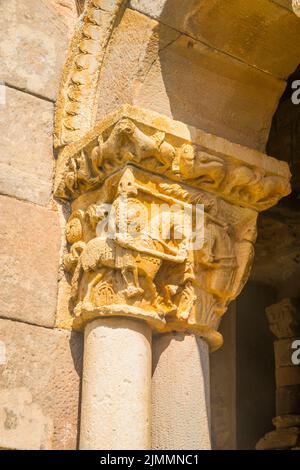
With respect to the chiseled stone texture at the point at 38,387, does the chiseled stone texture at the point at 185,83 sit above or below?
above

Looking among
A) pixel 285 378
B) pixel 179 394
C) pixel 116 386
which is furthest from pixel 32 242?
pixel 285 378

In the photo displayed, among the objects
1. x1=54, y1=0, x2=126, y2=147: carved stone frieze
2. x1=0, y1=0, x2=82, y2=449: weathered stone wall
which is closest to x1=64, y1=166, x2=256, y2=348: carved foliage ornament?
x1=0, y1=0, x2=82, y2=449: weathered stone wall

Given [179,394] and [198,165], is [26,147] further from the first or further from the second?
[179,394]

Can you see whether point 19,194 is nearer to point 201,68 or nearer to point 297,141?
point 201,68

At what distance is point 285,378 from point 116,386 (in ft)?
8.28

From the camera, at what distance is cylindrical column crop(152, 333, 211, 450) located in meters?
4.02

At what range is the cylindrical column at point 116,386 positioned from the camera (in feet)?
12.6

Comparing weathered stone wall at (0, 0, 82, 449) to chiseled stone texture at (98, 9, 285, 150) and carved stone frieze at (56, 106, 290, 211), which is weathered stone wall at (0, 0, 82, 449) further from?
chiseled stone texture at (98, 9, 285, 150)

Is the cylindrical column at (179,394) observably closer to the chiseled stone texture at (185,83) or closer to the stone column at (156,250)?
the stone column at (156,250)

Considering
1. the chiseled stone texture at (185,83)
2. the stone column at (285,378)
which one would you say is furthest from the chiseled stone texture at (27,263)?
the stone column at (285,378)

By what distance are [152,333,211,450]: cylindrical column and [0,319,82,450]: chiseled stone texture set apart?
305mm

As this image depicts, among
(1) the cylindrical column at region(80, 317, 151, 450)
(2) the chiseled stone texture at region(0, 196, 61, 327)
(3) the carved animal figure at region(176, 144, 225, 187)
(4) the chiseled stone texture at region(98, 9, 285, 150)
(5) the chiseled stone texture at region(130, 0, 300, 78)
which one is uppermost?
(5) the chiseled stone texture at region(130, 0, 300, 78)

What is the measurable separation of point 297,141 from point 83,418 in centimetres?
270

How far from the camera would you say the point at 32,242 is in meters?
4.19
